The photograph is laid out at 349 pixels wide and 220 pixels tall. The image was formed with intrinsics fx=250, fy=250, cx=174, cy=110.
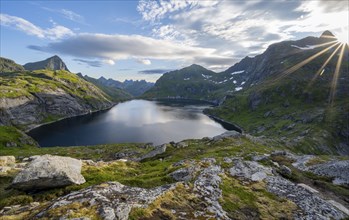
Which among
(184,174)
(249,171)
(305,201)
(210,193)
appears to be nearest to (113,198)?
(210,193)

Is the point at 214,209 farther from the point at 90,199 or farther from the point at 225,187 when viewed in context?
the point at 90,199

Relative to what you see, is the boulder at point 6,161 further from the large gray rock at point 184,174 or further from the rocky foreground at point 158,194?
the large gray rock at point 184,174

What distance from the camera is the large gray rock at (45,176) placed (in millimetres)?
23047

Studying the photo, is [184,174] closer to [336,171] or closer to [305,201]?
[305,201]

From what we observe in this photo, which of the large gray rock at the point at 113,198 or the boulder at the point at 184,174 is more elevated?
the large gray rock at the point at 113,198

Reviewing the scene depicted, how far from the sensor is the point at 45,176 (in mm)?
23125

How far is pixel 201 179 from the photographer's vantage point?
2988 centimetres

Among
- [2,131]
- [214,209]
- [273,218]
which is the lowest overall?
[2,131]

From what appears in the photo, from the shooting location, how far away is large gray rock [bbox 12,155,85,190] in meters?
23.0

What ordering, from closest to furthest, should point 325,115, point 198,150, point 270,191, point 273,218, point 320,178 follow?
point 273,218 → point 270,191 → point 320,178 → point 198,150 → point 325,115

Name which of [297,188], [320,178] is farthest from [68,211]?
[320,178]

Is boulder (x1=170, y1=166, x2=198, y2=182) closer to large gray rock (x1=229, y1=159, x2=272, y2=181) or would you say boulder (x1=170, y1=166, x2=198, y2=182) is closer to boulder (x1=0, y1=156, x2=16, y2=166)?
large gray rock (x1=229, y1=159, x2=272, y2=181)

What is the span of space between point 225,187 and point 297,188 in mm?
10704

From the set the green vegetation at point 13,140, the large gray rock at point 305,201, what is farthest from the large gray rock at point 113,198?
the green vegetation at point 13,140
